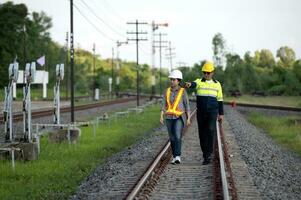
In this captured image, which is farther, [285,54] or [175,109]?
[285,54]

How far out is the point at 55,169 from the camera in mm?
13617

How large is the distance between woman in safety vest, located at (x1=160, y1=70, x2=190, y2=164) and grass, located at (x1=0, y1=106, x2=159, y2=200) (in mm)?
2183

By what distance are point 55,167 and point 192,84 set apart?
399 cm

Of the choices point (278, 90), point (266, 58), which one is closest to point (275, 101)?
point (278, 90)

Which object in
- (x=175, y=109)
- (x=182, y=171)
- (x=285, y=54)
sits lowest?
(x=182, y=171)

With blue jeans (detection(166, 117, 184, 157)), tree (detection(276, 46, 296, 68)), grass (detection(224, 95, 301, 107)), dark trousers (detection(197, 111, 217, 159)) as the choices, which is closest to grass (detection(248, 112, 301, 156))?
dark trousers (detection(197, 111, 217, 159))

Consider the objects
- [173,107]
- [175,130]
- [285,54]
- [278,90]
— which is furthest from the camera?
[285,54]

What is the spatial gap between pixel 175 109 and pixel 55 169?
10.6 feet

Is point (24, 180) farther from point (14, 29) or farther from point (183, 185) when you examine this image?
point (14, 29)

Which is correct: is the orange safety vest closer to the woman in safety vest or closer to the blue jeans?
the woman in safety vest

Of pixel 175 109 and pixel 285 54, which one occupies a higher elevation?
pixel 285 54

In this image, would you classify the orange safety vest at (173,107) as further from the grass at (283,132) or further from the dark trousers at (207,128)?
the grass at (283,132)

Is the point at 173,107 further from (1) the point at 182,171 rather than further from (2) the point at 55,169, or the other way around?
(2) the point at 55,169

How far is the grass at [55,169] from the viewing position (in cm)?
1096
